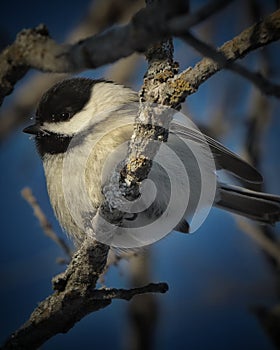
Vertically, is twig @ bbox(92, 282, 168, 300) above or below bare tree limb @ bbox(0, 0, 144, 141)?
below

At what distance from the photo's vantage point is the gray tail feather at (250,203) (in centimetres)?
271

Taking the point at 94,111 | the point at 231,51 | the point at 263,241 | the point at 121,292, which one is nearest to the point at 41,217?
the point at 94,111

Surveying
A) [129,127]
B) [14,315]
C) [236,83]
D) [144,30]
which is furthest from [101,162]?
[14,315]

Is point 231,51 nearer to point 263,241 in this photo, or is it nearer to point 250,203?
point 263,241

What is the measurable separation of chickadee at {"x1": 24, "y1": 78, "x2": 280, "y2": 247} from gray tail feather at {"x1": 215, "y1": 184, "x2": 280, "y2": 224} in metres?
0.25

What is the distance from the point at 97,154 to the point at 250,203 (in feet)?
3.39

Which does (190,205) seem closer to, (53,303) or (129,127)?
(129,127)

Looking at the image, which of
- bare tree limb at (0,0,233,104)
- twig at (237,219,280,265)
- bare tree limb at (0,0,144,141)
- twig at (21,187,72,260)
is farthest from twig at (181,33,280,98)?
bare tree limb at (0,0,144,141)

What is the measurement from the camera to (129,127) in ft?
6.96

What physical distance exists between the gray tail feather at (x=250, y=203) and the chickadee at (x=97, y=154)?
0.25 m

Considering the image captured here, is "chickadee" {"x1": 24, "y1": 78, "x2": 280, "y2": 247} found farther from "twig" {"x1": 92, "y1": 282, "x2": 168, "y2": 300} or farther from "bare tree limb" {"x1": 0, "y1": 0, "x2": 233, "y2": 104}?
"bare tree limb" {"x1": 0, "y1": 0, "x2": 233, "y2": 104}

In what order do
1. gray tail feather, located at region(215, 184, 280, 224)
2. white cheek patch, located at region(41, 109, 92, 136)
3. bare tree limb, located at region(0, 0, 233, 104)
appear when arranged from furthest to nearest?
1. gray tail feather, located at region(215, 184, 280, 224)
2. white cheek patch, located at region(41, 109, 92, 136)
3. bare tree limb, located at region(0, 0, 233, 104)

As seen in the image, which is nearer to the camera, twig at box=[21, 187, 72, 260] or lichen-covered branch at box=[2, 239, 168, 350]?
lichen-covered branch at box=[2, 239, 168, 350]

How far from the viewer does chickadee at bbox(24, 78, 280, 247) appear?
2113 mm
